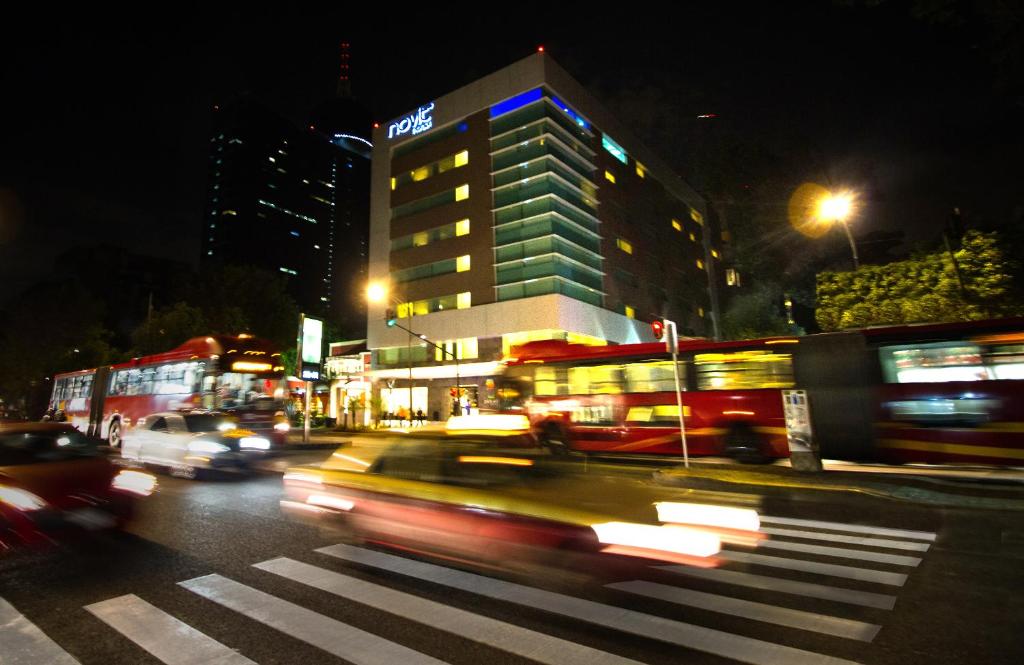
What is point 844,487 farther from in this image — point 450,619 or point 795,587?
point 450,619

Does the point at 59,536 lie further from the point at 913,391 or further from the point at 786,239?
the point at 786,239

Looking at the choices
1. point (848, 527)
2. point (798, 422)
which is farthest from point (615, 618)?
point (798, 422)

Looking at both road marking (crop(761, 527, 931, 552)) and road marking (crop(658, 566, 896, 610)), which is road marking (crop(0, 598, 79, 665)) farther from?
road marking (crop(761, 527, 931, 552))

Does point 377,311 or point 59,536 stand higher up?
point 377,311

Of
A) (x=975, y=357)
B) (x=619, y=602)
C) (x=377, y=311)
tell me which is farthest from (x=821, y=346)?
(x=377, y=311)

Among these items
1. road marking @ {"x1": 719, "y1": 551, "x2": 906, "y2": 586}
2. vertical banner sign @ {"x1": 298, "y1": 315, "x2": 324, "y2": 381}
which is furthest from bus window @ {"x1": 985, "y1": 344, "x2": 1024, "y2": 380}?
vertical banner sign @ {"x1": 298, "y1": 315, "x2": 324, "y2": 381}

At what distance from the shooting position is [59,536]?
21.5 ft

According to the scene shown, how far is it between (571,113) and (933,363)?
38823mm

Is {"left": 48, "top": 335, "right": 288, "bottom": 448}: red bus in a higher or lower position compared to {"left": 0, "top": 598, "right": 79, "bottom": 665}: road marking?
higher

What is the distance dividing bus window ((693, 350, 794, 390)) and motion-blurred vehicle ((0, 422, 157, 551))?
42.6 ft

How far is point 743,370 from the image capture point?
13.1 m

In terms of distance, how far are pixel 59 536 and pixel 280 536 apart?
9.80 feet

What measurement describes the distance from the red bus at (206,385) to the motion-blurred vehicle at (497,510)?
39.6 feet

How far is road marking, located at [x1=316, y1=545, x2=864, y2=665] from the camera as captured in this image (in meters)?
3.37
